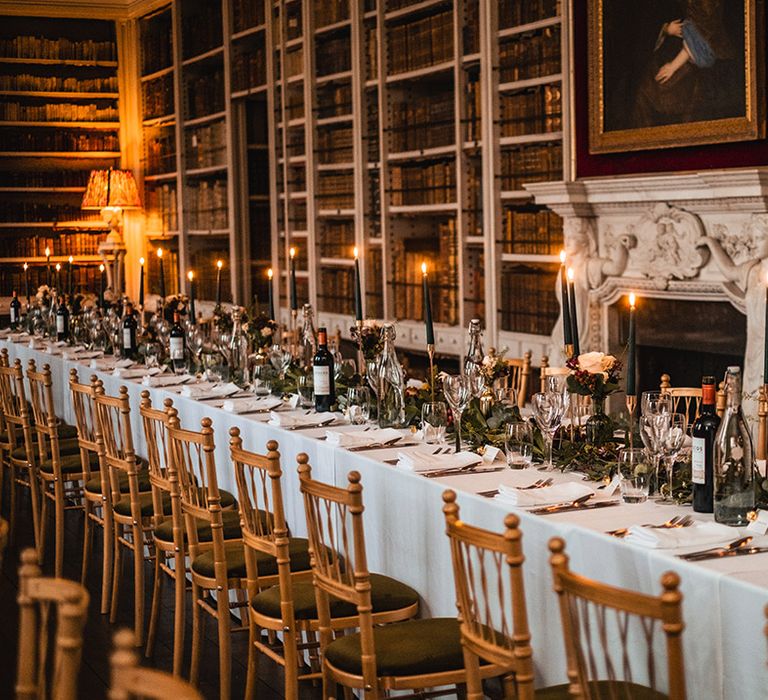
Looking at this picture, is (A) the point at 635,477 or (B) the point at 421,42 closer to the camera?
(A) the point at 635,477

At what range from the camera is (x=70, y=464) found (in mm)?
5930

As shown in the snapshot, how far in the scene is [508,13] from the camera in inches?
284

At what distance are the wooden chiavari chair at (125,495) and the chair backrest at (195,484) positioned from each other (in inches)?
19.1

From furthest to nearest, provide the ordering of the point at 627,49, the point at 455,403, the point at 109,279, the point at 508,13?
the point at 109,279
the point at 508,13
the point at 627,49
the point at 455,403

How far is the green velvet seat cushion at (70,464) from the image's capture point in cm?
587

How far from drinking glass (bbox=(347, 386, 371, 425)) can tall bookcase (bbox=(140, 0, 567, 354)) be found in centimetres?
259

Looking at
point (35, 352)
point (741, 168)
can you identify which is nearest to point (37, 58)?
point (35, 352)

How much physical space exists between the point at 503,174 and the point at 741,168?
1947 mm

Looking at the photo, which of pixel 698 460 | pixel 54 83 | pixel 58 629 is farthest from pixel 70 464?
pixel 54 83

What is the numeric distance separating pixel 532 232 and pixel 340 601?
4.13 m

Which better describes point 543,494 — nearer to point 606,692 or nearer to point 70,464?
point 606,692

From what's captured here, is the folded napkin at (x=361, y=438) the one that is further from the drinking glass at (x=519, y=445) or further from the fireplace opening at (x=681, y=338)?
the fireplace opening at (x=681, y=338)

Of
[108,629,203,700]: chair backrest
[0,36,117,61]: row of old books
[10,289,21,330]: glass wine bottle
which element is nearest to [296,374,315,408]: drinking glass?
[108,629,203,700]: chair backrest

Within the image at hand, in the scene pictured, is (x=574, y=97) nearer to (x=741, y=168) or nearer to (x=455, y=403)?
(x=741, y=168)
